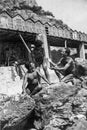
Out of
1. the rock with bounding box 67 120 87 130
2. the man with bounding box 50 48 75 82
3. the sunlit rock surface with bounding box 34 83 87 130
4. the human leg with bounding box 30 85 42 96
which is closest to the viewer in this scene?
the rock with bounding box 67 120 87 130

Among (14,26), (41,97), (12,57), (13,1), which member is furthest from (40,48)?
(13,1)

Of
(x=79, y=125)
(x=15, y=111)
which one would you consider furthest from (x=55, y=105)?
(x=15, y=111)

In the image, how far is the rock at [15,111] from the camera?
518 centimetres

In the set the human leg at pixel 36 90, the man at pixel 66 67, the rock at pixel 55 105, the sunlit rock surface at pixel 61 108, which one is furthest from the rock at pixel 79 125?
the man at pixel 66 67

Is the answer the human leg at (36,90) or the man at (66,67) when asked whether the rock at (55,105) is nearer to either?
the human leg at (36,90)

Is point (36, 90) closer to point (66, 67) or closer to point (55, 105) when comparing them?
point (55, 105)

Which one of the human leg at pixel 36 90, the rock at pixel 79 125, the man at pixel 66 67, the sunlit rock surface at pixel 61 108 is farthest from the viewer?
the man at pixel 66 67

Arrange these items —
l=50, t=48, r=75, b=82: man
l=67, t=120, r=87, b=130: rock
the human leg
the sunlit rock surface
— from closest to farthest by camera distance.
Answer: l=67, t=120, r=87, b=130: rock, the sunlit rock surface, the human leg, l=50, t=48, r=75, b=82: man

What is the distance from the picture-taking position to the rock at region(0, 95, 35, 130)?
5180mm

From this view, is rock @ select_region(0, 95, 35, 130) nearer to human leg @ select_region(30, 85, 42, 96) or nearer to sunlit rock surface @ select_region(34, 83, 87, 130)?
sunlit rock surface @ select_region(34, 83, 87, 130)

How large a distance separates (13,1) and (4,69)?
36.3 meters

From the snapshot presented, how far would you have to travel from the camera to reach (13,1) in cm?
4453

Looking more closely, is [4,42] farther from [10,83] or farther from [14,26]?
[10,83]

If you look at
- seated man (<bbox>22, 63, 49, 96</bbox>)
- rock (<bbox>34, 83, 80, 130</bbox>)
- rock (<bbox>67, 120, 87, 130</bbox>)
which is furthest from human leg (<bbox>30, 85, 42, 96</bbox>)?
rock (<bbox>67, 120, 87, 130</bbox>)
